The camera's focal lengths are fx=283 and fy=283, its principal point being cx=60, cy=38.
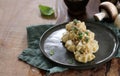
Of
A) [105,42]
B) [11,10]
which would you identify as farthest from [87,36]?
[11,10]

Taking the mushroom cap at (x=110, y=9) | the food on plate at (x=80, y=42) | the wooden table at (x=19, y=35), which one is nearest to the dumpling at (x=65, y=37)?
the food on plate at (x=80, y=42)

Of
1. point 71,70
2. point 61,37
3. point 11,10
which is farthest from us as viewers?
point 11,10

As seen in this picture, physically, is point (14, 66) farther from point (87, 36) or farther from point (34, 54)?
point (87, 36)

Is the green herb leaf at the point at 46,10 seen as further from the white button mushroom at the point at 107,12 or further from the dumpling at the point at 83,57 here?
the dumpling at the point at 83,57

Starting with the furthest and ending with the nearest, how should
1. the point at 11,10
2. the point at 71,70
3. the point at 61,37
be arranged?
1. the point at 11,10
2. the point at 61,37
3. the point at 71,70

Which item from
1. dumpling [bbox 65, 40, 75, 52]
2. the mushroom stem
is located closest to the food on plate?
dumpling [bbox 65, 40, 75, 52]

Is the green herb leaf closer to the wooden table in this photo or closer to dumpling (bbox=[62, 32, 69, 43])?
the wooden table

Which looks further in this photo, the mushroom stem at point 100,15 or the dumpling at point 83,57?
the mushroom stem at point 100,15
